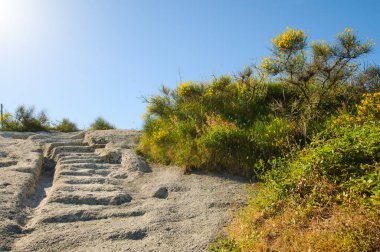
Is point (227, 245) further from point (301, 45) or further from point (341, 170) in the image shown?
point (301, 45)

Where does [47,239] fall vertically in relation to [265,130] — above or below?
below

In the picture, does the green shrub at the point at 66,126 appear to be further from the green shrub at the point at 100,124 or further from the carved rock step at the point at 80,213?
the carved rock step at the point at 80,213

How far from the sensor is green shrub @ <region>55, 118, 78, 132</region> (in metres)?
14.7

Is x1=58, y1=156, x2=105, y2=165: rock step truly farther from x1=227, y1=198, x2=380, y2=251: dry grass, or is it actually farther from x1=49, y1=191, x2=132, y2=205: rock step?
x1=227, y1=198, x2=380, y2=251: dry grass

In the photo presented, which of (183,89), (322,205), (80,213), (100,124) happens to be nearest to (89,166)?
(80,213)

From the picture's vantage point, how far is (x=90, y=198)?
6363 mm

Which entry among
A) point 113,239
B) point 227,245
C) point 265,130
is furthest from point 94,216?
point 265,130

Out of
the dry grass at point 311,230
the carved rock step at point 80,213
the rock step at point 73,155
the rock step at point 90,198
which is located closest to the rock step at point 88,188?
the rock step at point 90,198

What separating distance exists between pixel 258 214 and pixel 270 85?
760 cm

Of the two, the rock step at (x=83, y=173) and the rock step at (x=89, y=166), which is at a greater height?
the rock step at (x=89, y=166)

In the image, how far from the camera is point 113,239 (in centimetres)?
496

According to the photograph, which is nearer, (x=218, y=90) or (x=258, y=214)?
(x=258, y=214)

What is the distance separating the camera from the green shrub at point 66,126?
1472cm

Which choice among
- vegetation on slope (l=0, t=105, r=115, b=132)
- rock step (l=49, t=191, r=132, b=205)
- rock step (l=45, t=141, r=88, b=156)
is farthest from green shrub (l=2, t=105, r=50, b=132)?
rock step (l=49, t=191, r=132, b=205)
